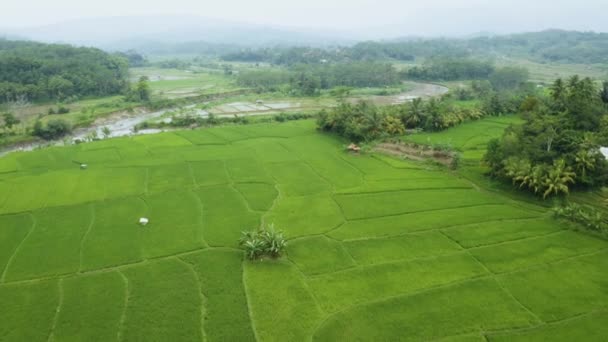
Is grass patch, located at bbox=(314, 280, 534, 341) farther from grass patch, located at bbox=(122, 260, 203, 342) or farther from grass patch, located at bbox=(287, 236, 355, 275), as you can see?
grass patch, located at bbox=(122, 260, 203, 342)

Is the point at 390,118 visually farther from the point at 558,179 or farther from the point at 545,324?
the point at 545,324

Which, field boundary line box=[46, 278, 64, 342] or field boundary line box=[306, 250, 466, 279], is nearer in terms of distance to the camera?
field boundary line box=[46, 278, 64, 342]

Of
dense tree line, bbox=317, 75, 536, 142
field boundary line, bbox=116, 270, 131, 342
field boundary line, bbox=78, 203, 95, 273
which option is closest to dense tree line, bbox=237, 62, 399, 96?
dense tree line, bbox=317, 75, 536, 142

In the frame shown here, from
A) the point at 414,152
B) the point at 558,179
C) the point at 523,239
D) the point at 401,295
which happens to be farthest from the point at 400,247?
the point at 414,152

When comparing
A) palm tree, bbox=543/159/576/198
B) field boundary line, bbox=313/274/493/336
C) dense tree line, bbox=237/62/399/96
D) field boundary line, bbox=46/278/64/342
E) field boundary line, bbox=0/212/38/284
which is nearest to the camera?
field boundary line, bbox=46/278/64/342

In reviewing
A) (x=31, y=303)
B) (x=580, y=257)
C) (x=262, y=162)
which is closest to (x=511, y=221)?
(x=580, y=257)
